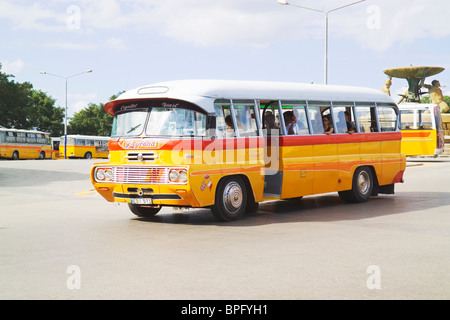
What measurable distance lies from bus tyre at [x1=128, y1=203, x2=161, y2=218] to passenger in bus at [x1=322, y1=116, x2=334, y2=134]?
159 inches

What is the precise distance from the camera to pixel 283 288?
6152mm

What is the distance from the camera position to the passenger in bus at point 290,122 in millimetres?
12812

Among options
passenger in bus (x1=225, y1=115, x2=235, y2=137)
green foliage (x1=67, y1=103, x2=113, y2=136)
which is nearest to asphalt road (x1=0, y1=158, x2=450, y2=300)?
passenger in bus (x1=225, y1=115, x2=235, y2=137)

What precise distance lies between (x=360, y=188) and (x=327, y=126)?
1.94 metres

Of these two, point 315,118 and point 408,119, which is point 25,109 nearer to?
point 408,119

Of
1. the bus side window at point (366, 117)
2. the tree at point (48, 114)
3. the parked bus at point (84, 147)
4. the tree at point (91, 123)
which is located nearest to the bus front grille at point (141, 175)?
the bus side window at point (366, 117)

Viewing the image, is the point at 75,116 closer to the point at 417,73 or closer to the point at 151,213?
the point at 417,73

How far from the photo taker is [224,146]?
37.1 ft

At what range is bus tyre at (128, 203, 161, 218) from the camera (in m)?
12.5

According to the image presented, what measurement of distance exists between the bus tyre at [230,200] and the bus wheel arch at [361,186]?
12.4 ft

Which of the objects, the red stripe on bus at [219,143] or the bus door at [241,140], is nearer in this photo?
the red stripe on bus at [219,143]

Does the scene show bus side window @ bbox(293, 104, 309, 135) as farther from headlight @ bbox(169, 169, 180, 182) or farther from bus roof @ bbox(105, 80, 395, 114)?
headlight @ bbox(169, 169, 180, 182)

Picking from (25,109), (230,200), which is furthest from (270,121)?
(25,109)

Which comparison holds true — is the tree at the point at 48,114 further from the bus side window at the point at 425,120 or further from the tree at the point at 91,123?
the bus side window at the point at 425,120
